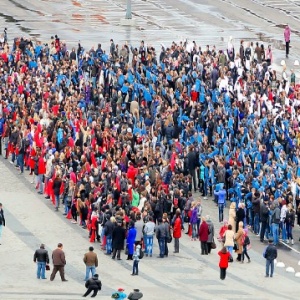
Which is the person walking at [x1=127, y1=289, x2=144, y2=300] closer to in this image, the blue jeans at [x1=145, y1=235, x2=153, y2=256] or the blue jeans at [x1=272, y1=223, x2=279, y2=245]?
the blue jeans at [x1=145, y1=235, x2=153, y2=256]

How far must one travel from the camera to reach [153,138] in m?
55.0

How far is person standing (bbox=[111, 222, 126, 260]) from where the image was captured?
46844 mm

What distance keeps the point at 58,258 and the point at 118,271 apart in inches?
88.4

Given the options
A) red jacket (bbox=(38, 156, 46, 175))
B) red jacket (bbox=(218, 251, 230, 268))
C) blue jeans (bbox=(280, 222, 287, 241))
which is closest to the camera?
red jacket (bbox=(218, 251, 230, 268))

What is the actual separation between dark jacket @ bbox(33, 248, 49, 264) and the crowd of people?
2.60 m

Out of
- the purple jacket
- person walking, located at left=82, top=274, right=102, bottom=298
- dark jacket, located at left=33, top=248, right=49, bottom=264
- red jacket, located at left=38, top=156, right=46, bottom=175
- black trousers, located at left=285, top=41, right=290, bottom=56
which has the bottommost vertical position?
person walking, located at left=82, top=274, right=102, bottom=298

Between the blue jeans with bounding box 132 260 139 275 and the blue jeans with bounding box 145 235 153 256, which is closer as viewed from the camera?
the blue jeans with bounding box 132 260 139 275

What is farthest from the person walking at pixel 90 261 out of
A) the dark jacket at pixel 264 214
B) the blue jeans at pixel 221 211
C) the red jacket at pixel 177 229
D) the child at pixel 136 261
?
the blue jeans at pixel 221 211

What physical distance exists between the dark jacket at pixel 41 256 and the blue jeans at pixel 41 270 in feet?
0.40

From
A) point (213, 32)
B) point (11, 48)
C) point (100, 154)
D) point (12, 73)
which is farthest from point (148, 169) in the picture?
point (213, 32)

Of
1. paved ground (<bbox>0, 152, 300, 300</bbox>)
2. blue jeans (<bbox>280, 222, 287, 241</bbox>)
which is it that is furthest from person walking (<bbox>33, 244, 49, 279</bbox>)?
blue jeans (<bbox>280, 222, 287, 241</bbox>)

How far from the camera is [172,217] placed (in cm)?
4953

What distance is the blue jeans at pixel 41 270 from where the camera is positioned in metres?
44.5

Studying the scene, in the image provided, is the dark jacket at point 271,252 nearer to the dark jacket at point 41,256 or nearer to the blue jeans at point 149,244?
the blue jeans at point 149,244
